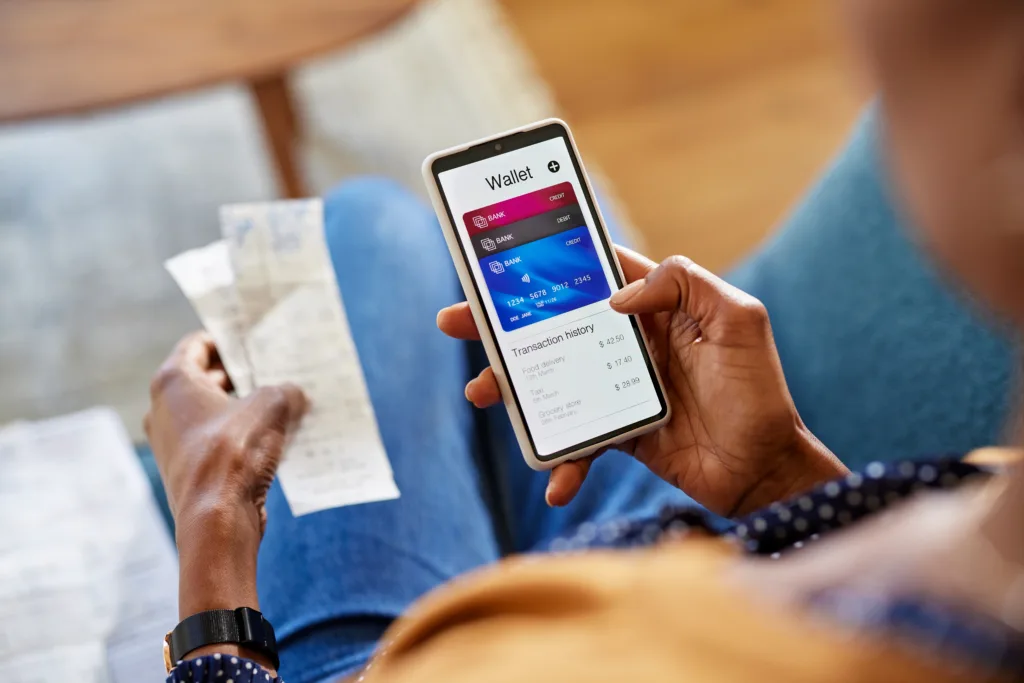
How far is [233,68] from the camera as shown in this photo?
1.26 m

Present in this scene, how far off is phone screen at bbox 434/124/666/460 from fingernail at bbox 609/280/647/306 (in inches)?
1.2

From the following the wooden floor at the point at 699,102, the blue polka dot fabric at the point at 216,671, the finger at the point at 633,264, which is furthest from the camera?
the wooden floor at the point at 699,102

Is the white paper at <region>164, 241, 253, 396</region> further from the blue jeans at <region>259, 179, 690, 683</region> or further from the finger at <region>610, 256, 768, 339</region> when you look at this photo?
the finger at <region>610, 256, 768, 339</region>

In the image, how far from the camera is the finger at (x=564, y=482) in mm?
Result: 750

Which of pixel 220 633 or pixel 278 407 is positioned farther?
pixel 278 407

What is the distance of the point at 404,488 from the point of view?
2.67ft

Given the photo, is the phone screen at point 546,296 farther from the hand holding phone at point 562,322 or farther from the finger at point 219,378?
the finger at point 219,378

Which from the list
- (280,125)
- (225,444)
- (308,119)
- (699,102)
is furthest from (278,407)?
(699,102)

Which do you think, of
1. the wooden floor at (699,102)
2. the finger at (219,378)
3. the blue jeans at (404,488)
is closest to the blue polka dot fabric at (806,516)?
the blue jeans at (404,488)

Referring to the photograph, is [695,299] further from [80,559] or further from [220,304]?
[80,559]

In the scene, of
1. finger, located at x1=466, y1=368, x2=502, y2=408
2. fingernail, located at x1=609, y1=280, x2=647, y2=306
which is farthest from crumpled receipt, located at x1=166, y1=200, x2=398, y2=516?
fingernail, located at x1=609, y1=280, x2=647, y2=306

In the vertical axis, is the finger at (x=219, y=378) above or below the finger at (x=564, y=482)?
above

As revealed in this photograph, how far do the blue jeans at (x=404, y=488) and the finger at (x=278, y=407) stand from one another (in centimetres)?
7

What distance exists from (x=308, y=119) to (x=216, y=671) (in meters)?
1.35
